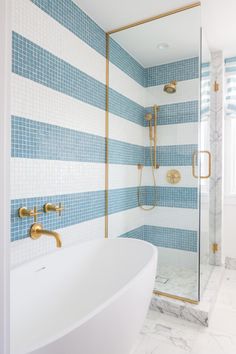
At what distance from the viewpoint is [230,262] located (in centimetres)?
319

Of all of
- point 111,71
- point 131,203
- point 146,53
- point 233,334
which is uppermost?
point 146,53

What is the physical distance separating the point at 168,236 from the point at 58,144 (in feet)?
5.00

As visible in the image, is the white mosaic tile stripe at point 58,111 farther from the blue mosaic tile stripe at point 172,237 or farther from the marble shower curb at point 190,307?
the marble shower curb at point 190,307

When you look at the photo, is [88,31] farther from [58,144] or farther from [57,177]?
[57,177]

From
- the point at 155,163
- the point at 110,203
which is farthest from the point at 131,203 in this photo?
the point at 155,163

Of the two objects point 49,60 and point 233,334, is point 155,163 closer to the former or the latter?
point 49,60

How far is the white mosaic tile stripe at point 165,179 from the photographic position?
8.08ft

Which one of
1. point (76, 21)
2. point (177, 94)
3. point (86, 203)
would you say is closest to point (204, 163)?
point (177, 94)

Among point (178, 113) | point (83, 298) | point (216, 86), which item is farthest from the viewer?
point (216, 86)

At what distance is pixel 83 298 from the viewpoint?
5.82 ft

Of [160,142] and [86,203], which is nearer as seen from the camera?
[86,203]

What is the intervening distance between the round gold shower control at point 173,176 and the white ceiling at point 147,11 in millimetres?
1506

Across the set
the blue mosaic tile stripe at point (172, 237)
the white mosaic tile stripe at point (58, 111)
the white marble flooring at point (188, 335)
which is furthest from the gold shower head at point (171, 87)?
the white marble flooring at point (188, 335)

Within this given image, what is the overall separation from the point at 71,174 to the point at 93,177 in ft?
1.03
